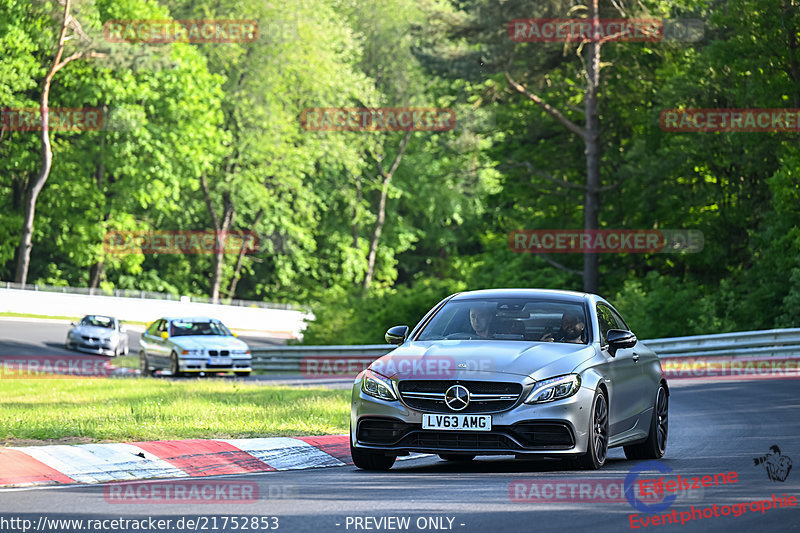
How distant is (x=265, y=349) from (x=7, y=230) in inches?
1059

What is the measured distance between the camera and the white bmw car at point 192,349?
30.3 m

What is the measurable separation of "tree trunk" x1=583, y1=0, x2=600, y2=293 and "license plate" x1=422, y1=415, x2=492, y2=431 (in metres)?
31.4

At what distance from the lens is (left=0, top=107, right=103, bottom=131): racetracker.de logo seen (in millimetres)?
56531

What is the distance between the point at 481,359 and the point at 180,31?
171 feet

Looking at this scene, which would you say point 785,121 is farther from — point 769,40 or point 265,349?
point 265,349

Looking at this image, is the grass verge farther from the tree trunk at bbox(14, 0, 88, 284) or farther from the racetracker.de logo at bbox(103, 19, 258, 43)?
the racetracker.de logo at bbox(103, 19, 258, 43)

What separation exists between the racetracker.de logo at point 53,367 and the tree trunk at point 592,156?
15.7 metres

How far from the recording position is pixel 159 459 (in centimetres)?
1109

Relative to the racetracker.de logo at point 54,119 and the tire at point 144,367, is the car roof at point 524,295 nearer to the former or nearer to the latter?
the tire at point 144,367

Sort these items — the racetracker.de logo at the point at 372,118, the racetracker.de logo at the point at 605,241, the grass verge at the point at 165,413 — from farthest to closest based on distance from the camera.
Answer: the racetracker.de logo at the point at 372,118 → the racetracker.de logo at the point at 605,241 → the grass verge at the point at 165,413

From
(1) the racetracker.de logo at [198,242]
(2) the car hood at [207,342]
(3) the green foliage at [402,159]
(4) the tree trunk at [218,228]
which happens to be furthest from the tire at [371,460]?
(4) the tree trunk at [218,228]

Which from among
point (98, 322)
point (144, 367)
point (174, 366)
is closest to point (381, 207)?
point (98, 322)

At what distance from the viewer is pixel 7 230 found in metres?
60.8

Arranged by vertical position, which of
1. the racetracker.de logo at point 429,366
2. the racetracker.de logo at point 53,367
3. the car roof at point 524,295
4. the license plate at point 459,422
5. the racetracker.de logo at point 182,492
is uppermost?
the car roof at point 524,295
